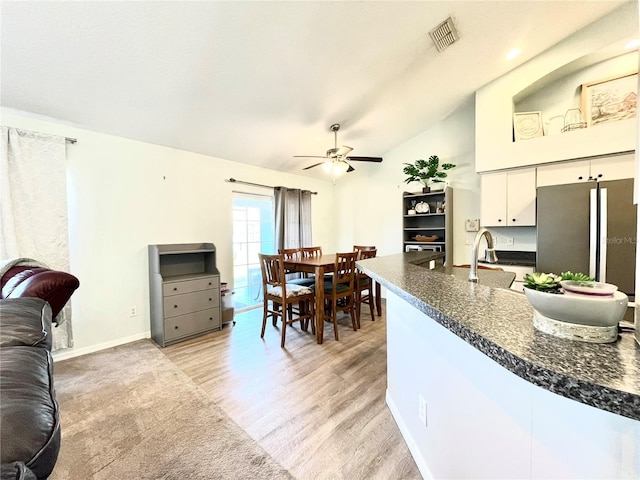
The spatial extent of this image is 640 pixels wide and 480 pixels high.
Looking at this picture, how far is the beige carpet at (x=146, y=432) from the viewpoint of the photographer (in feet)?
4.56

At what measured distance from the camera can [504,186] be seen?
128 inches

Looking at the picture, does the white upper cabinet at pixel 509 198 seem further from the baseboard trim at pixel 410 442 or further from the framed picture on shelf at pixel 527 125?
the baseboard trim at pixel 410 442

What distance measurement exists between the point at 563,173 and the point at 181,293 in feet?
14.7

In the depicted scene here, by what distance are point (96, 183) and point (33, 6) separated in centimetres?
157

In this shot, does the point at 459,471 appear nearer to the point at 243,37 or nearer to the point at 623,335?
the point at 623,335

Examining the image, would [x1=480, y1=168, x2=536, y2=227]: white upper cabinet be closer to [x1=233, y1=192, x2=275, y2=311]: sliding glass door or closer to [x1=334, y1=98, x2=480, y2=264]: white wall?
[x1=334, y1=98, x2=480, y2=264]: white wall

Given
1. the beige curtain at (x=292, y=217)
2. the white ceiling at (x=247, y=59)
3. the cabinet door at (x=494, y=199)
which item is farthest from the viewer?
the beige curtain at (x=292, y=217)

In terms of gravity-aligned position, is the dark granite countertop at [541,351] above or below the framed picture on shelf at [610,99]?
below

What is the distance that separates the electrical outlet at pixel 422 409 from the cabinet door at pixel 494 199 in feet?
9.14

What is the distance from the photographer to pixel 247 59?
7.11ft

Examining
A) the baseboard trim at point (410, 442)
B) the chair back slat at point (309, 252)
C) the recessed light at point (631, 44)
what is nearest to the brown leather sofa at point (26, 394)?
the baseboard trim at point (410, 442)

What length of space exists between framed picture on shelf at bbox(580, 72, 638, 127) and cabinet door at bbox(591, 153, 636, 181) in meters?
0.42

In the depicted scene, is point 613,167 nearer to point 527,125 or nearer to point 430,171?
point 527,125

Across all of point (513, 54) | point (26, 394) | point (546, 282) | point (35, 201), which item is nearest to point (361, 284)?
point (546, 282)
